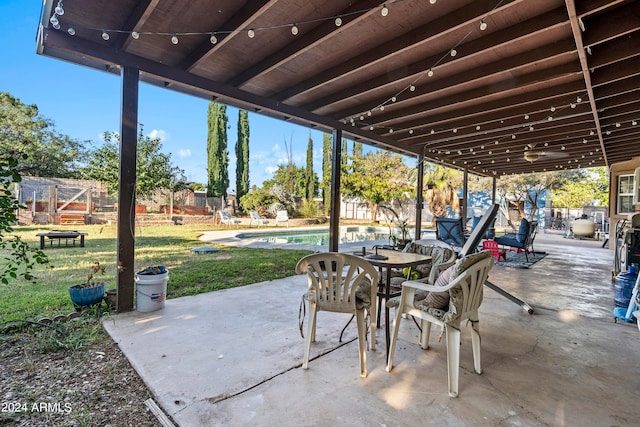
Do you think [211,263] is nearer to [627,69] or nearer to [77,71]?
[627,69]

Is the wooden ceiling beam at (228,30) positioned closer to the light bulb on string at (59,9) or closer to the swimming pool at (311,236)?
the light bulb on string at (59,9)

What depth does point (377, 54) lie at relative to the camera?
303 cm

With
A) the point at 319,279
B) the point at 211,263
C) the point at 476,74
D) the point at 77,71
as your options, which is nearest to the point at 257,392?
the point at 319,279

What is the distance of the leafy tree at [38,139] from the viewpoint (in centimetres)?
1177

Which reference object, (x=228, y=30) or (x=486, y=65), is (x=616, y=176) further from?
(x=228, y=30)

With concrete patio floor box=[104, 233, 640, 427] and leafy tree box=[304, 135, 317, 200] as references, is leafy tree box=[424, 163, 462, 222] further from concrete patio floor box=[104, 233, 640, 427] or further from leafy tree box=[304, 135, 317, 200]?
concrete patio floor box=[104, 233, 640, 427]

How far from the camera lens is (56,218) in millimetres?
9859

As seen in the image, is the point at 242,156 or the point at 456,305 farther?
the point at 242,156

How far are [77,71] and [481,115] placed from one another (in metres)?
20.4

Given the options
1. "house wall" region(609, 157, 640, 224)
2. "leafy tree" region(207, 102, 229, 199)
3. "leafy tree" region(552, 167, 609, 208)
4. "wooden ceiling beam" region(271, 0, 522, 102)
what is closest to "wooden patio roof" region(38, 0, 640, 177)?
"wooden ceiling beam" region(271, 0, 522, 102)

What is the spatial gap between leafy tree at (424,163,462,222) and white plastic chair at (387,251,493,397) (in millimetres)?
14001

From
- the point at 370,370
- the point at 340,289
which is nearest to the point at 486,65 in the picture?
the point at 340,289

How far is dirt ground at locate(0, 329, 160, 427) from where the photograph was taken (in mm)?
1597

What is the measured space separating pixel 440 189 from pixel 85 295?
49.3 feet
